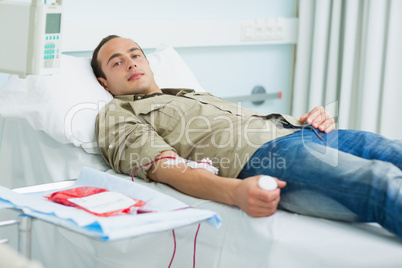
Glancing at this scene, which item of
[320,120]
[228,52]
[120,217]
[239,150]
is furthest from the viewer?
[228,52]

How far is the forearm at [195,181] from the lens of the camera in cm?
160

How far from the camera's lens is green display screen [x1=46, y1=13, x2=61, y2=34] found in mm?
1486

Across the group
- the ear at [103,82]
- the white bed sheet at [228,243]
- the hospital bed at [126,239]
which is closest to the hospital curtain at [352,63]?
the hospital bed at [126,239]

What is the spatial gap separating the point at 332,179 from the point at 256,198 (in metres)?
0.23

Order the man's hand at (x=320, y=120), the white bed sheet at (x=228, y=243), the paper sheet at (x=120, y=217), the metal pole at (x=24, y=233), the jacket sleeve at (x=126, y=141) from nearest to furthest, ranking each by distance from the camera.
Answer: the paper sheet at (x=120, y=217) < the metal pole at (x=24, y=233) < the white bed sheet at (x=228, y=243) < the jacket sleeve at (x=126, y=141) < the man's hand at (x=320, y=120)

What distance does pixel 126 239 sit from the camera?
1.29 metres

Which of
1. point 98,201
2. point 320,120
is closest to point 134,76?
point 320,120

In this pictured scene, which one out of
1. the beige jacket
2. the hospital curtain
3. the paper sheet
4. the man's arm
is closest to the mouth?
the beige jacket

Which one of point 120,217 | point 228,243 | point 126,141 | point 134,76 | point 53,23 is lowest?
point 228,243

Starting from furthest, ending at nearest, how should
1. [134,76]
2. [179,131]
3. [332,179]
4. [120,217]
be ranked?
[134,76], [179,131], [332,179], [120,217]

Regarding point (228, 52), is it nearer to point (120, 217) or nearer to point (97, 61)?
point (97, 61)

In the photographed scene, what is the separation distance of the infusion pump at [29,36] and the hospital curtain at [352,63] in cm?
208

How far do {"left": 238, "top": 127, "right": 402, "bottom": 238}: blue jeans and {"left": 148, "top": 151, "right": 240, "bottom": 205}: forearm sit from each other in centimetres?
16

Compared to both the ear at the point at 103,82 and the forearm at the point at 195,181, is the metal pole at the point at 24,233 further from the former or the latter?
the ear at the point at 103,82
